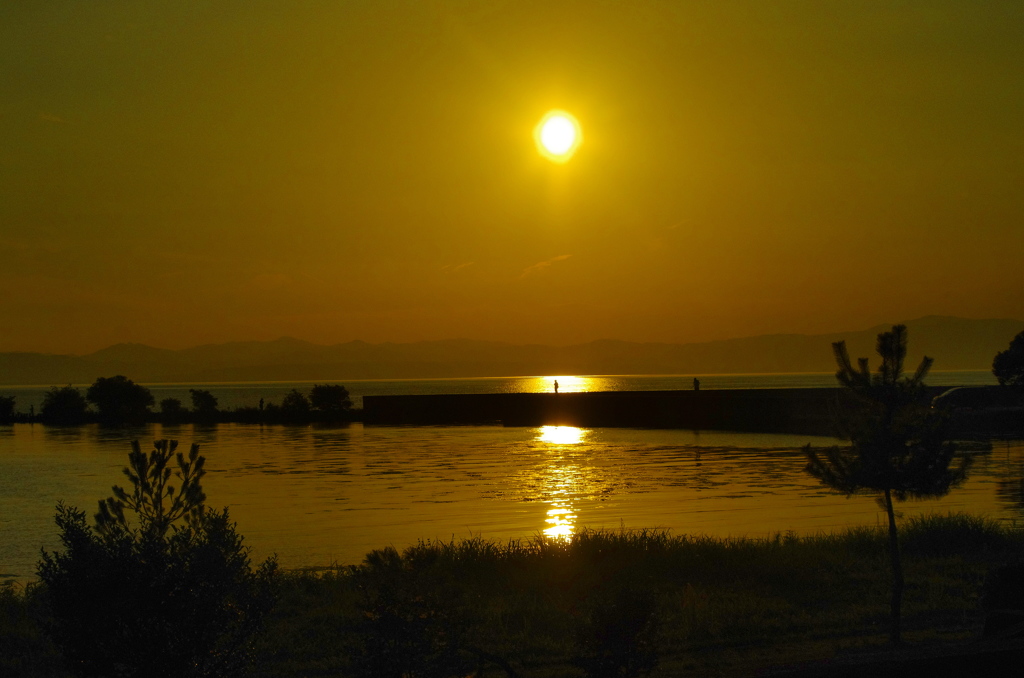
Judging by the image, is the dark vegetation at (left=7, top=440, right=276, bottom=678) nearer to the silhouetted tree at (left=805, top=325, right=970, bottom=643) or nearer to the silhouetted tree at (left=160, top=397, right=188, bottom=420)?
the silhouetted tree at (left=805, top=325, right=970, bottom=643)

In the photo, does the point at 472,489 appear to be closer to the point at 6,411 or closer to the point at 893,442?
the point at 893,442

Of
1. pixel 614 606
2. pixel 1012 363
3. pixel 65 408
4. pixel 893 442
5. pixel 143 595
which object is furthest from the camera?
pixel 65 408

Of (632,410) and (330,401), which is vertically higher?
(330,401)

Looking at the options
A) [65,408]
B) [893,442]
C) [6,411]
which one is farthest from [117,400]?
[893,442]

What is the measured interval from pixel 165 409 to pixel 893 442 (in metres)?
76.2

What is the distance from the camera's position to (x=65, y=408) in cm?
7888

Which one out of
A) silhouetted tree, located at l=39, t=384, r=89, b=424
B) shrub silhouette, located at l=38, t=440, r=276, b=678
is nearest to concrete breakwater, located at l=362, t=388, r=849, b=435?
silhouetted tree, located at l=39, t=384, r=89, b=424

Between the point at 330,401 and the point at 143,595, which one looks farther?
the point at 330,401

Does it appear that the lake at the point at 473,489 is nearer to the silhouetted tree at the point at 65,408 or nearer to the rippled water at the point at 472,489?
the rippled water at the point at 472,489

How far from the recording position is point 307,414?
75.4 metres

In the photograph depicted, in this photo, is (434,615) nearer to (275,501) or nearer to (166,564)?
(166,564)

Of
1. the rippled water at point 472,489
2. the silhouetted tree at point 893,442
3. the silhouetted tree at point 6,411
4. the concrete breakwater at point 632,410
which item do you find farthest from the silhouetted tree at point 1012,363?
the silhouetted tree at point 6,411

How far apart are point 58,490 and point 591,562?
72.7ft

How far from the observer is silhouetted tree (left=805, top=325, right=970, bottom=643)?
9.50 metres
